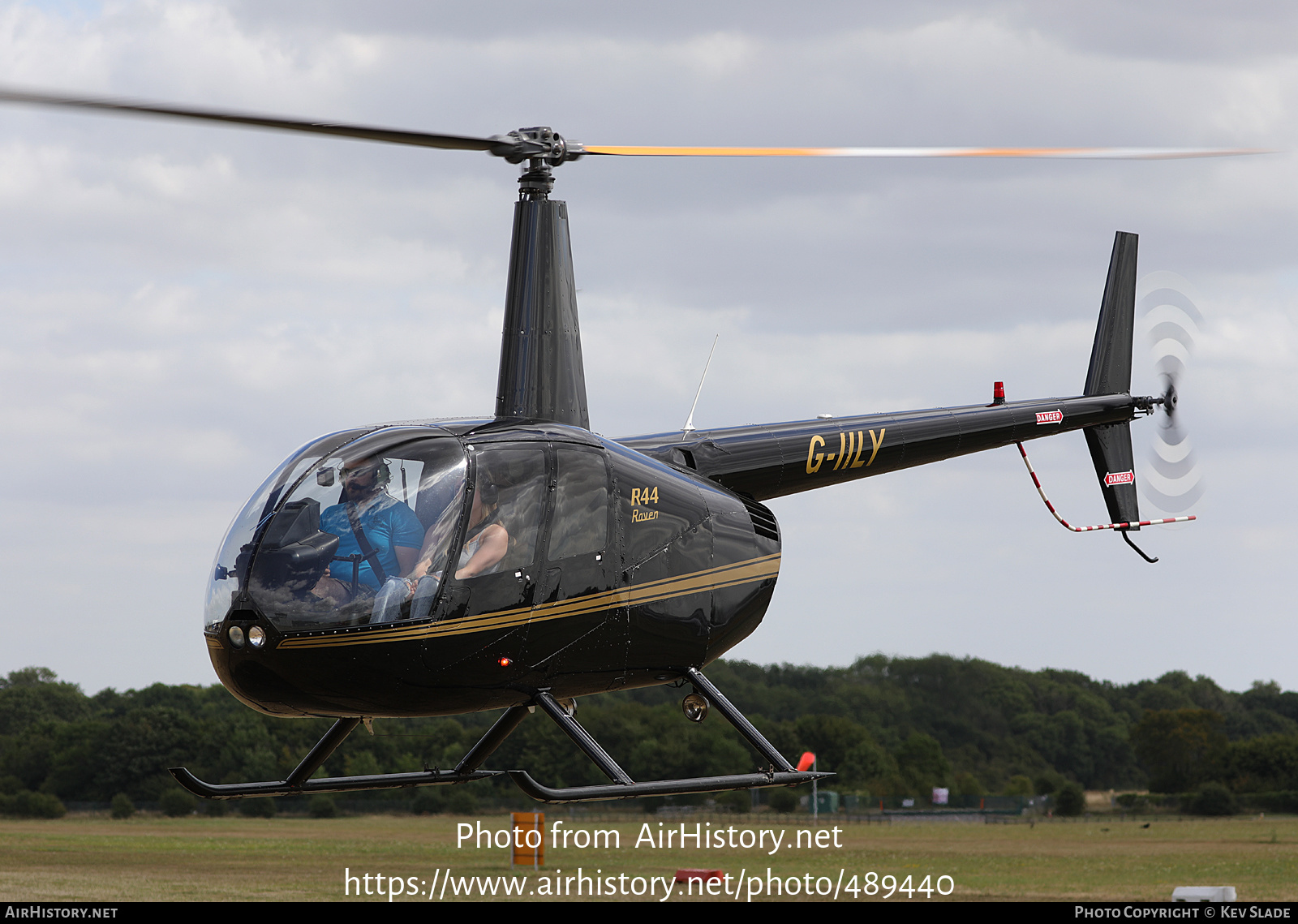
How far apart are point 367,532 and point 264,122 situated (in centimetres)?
280

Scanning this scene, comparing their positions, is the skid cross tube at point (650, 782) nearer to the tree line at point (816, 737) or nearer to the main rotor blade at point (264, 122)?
the main rotor blade at point (264, 122)

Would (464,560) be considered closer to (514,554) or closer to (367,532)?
(514,554)

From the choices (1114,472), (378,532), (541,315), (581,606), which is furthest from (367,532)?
(1114,472)

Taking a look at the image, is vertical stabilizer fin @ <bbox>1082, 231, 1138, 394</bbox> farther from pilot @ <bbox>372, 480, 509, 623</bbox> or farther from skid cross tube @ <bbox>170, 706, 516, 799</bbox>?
pilot @ <bbox>372, 480, 509, 623</bbox>

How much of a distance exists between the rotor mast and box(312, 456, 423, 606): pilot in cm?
299

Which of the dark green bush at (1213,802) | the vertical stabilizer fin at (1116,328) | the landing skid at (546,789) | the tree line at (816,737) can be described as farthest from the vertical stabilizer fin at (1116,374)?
the dark green bush at (1213,802)

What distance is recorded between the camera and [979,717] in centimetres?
7412

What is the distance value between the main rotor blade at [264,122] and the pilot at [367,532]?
2.33 m

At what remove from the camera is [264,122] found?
9.35 meters

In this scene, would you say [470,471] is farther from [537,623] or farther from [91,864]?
[91,864]

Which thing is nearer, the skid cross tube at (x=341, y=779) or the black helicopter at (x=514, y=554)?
the black helicopter at (x=514, y=554)

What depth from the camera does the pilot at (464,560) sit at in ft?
29.9

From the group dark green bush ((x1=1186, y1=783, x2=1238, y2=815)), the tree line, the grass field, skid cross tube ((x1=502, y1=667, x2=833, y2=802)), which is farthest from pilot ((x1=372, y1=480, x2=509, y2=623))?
dark green bush ((x1=1186, y1=783, x2=1238, y2=815))

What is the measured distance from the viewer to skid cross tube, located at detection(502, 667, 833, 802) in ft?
30.1
